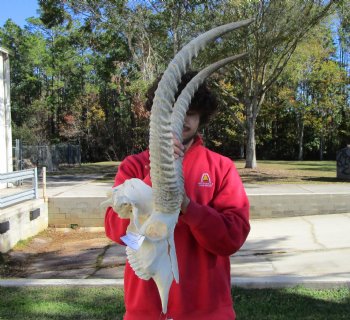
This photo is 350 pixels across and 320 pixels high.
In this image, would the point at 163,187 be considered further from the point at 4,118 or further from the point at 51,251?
the point at 4,118

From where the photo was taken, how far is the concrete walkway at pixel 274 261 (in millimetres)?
5461

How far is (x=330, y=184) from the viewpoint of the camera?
16.6 metres

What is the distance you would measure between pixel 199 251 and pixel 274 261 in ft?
19.0

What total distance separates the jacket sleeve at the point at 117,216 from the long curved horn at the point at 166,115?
510 mm

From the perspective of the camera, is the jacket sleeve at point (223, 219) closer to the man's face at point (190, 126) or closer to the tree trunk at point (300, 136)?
the man's face at point (190, 126)

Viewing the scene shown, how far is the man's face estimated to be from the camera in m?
1.90

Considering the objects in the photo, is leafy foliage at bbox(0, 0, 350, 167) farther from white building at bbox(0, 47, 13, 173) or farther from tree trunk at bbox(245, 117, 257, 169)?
white building at bbox(0, 47, 13, 173)

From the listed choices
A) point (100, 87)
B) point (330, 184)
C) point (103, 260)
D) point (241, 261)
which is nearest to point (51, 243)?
point (103, 260)

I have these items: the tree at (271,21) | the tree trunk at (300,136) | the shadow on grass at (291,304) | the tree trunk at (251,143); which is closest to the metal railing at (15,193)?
the shadow on grass at (291,304)

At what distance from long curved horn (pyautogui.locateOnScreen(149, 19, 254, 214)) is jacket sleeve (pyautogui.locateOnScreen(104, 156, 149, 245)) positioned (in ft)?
1.67

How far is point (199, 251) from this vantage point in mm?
1971

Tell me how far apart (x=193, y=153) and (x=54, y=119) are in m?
44.8

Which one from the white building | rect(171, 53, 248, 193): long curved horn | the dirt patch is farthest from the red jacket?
the white building

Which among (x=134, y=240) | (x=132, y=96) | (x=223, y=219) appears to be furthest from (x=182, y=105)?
(x=132, y=96)
